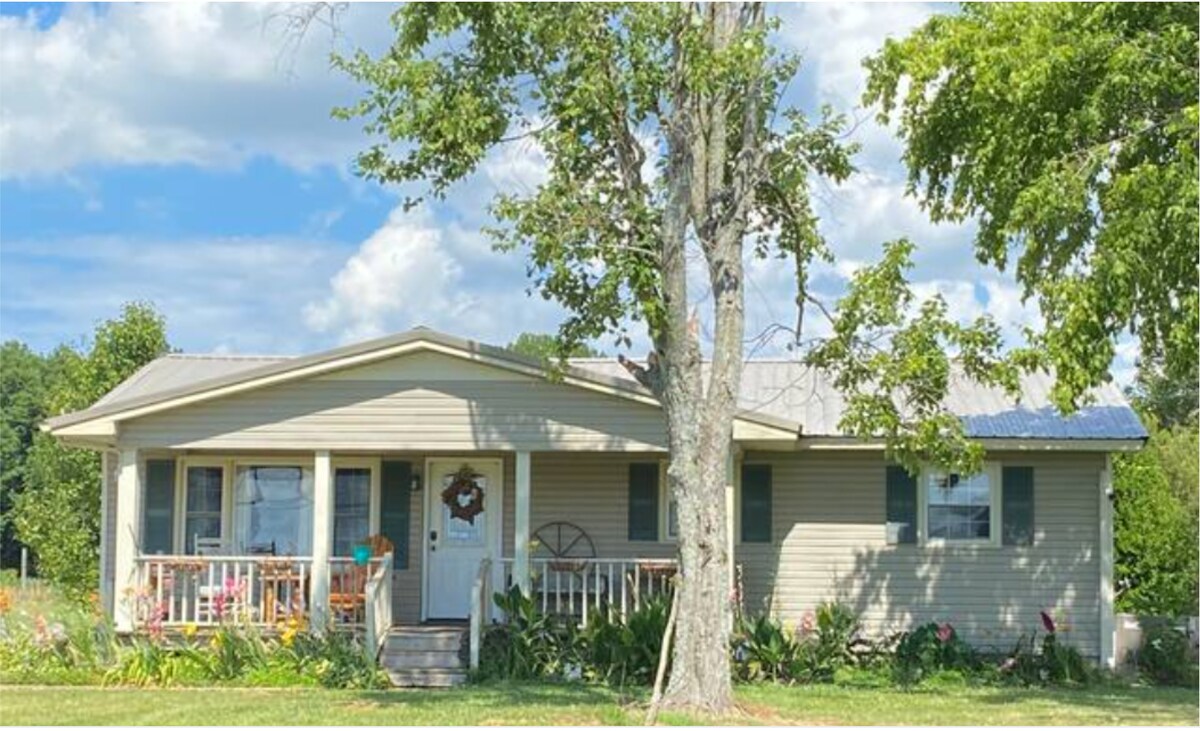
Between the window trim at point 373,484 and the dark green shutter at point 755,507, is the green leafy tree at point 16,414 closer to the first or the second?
the window trim at point 373,484

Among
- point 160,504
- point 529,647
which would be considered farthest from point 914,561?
point 160,504

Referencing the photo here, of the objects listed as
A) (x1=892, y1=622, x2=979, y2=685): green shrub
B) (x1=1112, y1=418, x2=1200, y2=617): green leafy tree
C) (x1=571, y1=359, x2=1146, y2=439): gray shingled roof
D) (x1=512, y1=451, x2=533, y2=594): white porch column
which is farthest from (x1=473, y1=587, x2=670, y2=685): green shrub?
(x1=1112, y1=418, x2=1200, y2=617): green leafy tree

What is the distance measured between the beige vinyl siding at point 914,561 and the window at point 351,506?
4.74 metres

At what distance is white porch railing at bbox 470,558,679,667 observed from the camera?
16.6 metres

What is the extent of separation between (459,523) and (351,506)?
142cm

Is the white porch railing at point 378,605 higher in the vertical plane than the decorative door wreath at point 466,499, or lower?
lower

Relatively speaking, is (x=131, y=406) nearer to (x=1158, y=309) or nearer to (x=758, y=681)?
(x=758, y=681)

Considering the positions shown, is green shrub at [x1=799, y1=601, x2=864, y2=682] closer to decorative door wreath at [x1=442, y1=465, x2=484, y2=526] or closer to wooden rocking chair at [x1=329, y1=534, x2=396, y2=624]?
decorative door wreath at [x1=442, y1=465, x2=484, y2=526]

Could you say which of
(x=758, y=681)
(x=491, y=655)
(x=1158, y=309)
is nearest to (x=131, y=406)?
(x=491, y=655)

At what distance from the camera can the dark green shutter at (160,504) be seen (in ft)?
61.2

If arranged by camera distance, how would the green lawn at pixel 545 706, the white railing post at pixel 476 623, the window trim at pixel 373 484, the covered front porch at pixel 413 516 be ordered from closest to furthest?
the green lawn at pixel 545 706
the white railing post at pixel 476 623
the covered front porch at pixel 413 516
the window trim at pixel 373 484

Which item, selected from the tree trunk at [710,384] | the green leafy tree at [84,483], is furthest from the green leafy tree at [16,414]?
the tree trunk at [710,384]

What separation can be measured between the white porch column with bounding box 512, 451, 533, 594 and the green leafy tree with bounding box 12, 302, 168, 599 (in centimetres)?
1094

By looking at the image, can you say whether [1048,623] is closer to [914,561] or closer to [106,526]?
[914,561]
